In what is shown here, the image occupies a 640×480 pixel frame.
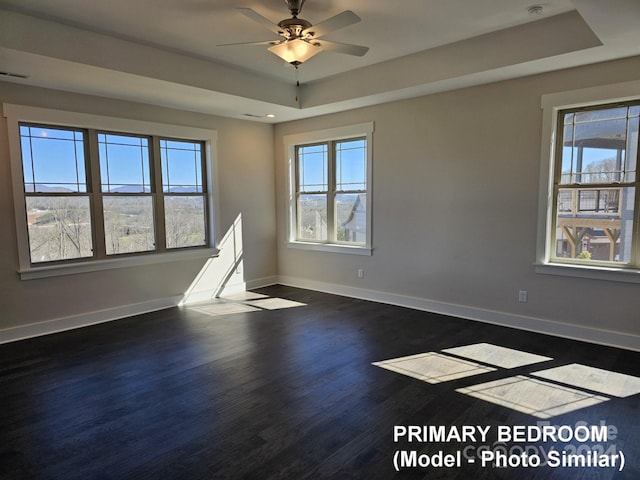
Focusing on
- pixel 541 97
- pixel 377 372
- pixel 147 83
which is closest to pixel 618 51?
pixel 541 97

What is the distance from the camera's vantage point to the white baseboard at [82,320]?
4.21m

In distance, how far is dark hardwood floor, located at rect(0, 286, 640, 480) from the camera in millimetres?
2205

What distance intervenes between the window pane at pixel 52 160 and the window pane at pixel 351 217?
3353 millimetres

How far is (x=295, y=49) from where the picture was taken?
3.07 m

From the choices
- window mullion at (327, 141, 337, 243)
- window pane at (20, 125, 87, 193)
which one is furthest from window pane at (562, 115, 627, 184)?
window pane at (20, 125, 87, 193)

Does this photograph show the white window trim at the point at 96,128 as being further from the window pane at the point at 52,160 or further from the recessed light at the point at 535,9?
the recessed light at the point at 535,9

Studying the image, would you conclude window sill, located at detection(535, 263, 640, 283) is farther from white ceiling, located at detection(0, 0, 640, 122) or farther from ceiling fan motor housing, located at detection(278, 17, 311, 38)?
ceiling fan motor housing, located at detection(278, 17, 311, 38)

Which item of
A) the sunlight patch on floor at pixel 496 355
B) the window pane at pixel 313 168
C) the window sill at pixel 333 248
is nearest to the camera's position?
the sunlight patch on floor at pixel 496 355

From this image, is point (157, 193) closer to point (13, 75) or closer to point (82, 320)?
point (82, 320)

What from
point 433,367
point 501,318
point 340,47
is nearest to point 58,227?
point 340,47

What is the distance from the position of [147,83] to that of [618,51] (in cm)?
438

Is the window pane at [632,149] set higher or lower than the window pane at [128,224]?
higher

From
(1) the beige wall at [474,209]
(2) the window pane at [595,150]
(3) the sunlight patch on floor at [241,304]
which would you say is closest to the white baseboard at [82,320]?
(3) the sunlight patch on floor at [241,304]

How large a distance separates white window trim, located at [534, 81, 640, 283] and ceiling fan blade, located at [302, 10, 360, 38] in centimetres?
244
